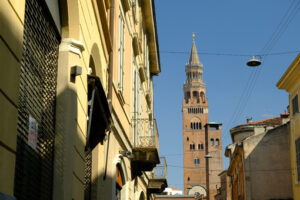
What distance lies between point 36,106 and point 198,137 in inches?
5311

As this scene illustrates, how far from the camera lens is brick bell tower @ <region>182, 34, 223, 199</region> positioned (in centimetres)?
12775

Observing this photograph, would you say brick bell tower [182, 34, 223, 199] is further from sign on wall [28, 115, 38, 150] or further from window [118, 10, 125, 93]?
sign on wall [28, 115, 38, 150]

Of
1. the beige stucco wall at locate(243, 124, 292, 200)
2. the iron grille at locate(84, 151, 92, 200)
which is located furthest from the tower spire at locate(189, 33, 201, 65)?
the iron grille at locate(84, 151, 92, 200)

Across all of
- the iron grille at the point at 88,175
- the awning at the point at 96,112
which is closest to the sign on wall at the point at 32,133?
the awning at the point at 96,112

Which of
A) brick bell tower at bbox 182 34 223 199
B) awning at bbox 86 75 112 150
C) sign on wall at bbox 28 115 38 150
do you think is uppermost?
brick bell tower at bbox 182 34 223 199

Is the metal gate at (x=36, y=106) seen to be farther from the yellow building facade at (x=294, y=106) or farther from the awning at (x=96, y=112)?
the yellow building facade at (x=294, y=106)

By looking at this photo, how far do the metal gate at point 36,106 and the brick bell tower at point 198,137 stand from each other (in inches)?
4539

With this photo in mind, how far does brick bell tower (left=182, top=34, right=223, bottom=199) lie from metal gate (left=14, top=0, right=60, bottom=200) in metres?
115

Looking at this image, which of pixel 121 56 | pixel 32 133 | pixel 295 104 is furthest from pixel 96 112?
pixel 295 104

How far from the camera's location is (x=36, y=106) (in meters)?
5.20

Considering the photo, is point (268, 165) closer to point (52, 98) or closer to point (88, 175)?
point (88, 175)

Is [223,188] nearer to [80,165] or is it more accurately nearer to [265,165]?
[265,165]

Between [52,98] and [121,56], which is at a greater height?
[121,56]

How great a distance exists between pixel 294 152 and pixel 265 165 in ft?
30.6
